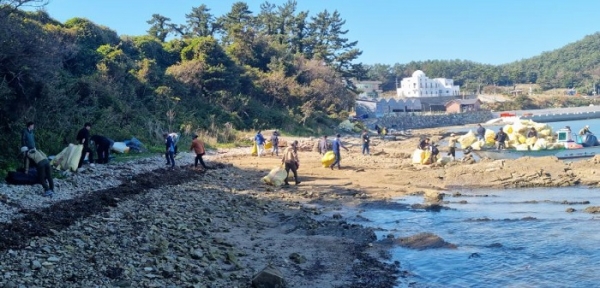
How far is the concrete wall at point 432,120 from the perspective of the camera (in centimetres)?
7469

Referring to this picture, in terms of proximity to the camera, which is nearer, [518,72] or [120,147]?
[120,147]

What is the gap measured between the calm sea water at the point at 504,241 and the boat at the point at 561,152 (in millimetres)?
11435

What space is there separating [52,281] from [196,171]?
1398 cm

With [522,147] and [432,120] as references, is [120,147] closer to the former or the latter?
[522,147]

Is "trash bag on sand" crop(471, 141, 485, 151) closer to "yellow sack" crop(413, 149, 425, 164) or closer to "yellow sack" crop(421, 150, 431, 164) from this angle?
"yellow sack" crop(413, 149, 425, 164)

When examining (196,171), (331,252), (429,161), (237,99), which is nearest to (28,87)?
(196,171)

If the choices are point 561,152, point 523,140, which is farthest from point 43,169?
point 523,140

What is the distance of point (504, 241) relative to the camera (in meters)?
11.8

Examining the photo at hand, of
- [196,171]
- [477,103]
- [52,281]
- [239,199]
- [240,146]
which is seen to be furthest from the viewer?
[477,103]

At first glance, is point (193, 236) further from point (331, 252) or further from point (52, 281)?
point (52, 281)

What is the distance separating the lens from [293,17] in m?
76.5

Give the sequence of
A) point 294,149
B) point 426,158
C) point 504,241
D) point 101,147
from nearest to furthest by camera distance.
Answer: point 504,241, point 101,147, point 294,149, point 426,158

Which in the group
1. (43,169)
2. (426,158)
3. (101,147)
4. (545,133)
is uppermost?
(101,147)

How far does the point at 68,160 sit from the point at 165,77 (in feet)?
90.5
